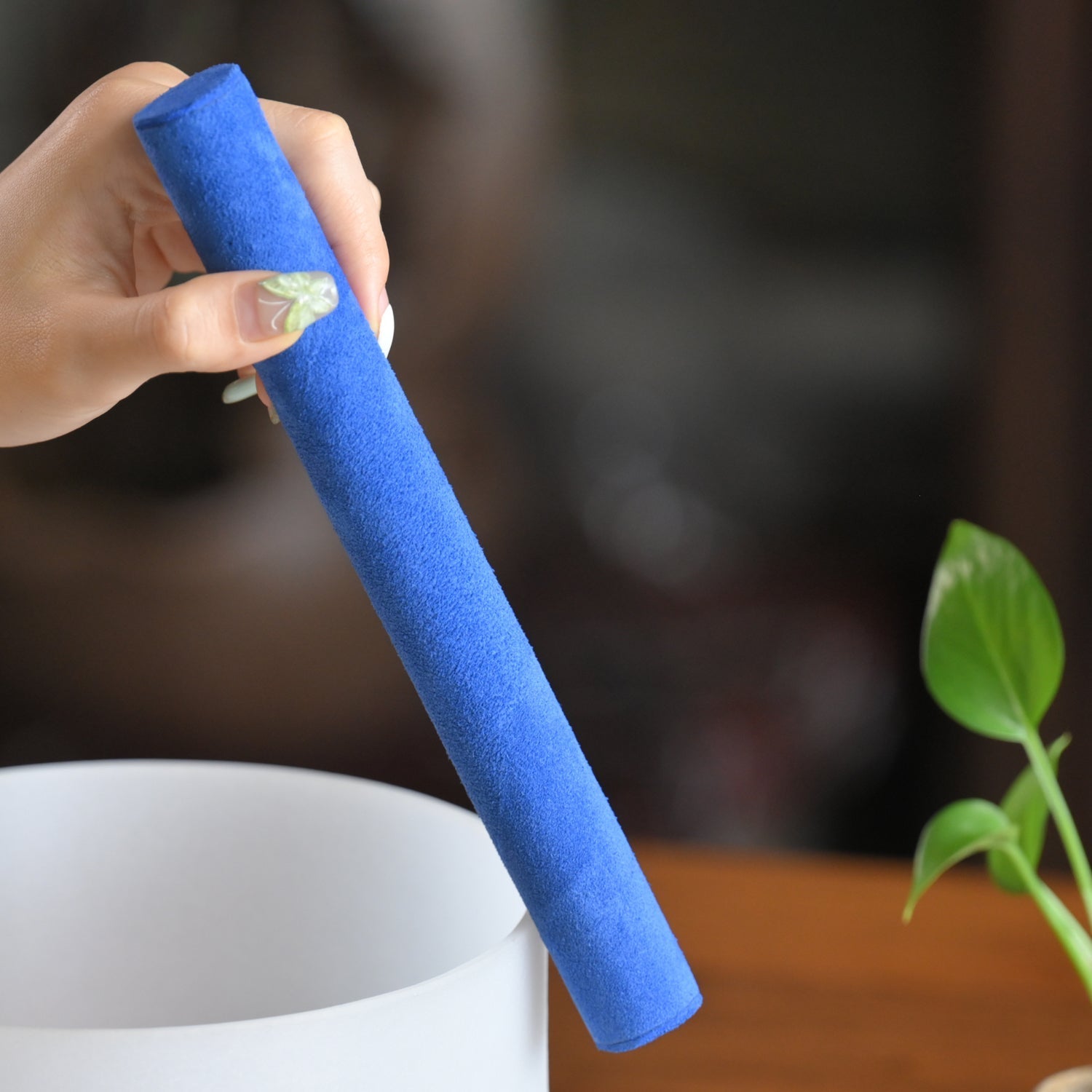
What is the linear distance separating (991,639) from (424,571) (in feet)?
0.86

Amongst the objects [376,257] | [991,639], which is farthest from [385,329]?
[991,639]

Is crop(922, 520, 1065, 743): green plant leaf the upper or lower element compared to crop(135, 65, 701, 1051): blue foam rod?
lower

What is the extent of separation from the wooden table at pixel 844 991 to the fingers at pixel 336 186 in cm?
32

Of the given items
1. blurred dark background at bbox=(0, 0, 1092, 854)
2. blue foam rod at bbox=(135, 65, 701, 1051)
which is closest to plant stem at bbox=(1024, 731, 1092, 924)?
blue foam rod at bbox=(135, 65, 701, 1051)

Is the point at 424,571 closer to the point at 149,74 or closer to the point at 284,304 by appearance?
the point at 284,304

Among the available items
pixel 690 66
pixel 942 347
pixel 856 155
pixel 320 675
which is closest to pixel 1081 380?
pixel 942 347

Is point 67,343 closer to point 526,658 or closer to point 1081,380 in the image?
point 526,658

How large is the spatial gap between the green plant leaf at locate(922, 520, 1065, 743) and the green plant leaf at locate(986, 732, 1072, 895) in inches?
1.7

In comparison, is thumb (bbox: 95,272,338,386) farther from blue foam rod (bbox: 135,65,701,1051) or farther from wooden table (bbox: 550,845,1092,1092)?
wooden table (bbox: 550,845,1092,1092)

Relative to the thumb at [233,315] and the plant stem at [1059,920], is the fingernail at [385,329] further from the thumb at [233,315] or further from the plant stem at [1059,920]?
the plant stem at [1059,920]

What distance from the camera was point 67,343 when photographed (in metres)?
0.33

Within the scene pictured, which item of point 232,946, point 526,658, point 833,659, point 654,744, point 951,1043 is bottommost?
point 654,744

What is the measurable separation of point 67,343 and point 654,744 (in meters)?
1.46

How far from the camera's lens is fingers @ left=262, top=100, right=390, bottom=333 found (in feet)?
1.17
